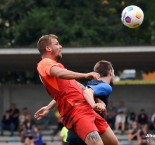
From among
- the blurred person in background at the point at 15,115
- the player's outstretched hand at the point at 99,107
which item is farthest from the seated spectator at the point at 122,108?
the player's outstretched hand at the point at 99,107

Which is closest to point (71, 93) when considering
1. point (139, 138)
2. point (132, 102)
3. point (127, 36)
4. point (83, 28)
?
point (139, 138)

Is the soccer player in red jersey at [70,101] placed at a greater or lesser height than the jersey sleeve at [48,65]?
lesser

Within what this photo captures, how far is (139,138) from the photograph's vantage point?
21656mm

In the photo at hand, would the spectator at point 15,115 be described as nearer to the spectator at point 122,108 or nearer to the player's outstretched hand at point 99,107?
the spectator at point 122,108

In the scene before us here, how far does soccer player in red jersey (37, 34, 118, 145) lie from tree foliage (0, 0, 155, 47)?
2372 centimetres

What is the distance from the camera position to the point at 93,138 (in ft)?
27.5

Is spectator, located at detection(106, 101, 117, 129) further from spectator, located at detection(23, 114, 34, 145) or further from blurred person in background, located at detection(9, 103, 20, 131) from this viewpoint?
blurred person in background, located at detection(9, 103, 20, 131)

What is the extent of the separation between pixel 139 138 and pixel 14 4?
15.3 m

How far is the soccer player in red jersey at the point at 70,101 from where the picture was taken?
8.45 meters

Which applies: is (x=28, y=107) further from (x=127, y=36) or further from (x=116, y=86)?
(x=127, y=36)

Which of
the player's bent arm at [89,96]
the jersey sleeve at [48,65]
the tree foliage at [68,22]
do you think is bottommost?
the tree foliage at [68,22]

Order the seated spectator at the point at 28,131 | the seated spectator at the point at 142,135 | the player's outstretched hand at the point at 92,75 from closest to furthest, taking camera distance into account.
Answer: the player's outstretched hand at the point at 92,75
the seated spectator at the point at 142,135
the seated spectator at the point at 28,131

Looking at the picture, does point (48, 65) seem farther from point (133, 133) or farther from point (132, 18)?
point (133, 133)

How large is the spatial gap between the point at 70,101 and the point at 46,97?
61.1ft
